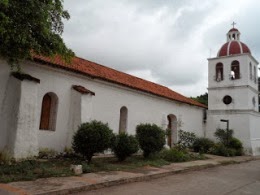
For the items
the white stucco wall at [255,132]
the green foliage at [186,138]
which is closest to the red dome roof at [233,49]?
the white stucco wall at [255,132]

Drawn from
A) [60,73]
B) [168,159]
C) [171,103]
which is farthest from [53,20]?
[171,103]

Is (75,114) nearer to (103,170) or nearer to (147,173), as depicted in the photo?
(103,170)

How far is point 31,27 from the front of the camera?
7.76 metres

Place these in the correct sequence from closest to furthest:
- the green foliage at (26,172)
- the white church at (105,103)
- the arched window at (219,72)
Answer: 1. the green foliage at (26,172)
2. the white church at (105,103)
3. the arched window at (219,72)

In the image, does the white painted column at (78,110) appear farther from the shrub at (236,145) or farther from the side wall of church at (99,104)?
the shrub at (236,145)

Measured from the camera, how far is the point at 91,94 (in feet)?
42.4

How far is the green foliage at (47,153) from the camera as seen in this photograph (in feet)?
36.6

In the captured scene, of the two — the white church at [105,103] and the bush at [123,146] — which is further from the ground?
the white church at [105,103]

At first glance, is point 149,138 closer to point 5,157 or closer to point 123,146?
point 123,146

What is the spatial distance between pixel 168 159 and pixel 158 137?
1.39 m

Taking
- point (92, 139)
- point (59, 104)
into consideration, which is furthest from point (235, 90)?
point (92, 139)

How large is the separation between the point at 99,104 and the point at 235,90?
46.2 ft

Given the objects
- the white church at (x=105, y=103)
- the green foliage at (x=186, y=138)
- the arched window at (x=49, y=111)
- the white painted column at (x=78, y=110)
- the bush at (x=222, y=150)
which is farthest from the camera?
the bush at (x=222, y=150)

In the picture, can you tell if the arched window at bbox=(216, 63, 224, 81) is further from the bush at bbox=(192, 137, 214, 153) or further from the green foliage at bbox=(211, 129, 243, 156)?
the bush at bbox=(192, 137, 214, 153)
